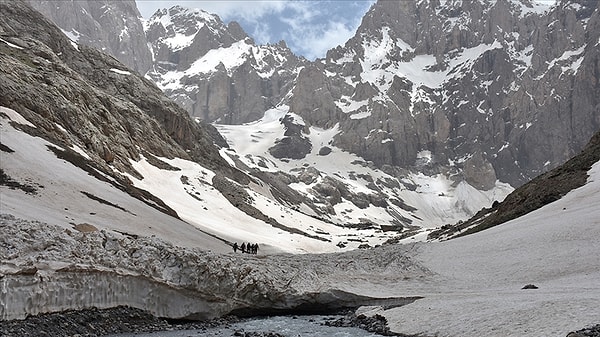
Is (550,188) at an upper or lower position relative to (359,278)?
upper

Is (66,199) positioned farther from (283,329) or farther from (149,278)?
(283,329)

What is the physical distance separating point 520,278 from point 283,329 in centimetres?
1418

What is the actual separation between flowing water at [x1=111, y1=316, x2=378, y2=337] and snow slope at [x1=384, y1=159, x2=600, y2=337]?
8.20 ft

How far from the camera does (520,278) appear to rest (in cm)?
2931

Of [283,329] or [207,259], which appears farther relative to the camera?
[207,259]

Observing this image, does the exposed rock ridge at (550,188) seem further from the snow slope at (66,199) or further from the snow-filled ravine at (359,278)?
the snow slope at (66,199)

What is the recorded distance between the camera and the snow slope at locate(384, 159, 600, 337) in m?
17.9

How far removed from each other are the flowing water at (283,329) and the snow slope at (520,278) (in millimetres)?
2499

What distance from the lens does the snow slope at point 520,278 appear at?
17.9m

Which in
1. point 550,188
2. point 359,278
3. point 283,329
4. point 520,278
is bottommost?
point 283,329

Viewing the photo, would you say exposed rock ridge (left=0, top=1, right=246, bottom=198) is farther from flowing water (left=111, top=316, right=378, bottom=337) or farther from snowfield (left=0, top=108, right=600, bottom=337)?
flowing water (left=111, top=316, right=378, bottom=337)

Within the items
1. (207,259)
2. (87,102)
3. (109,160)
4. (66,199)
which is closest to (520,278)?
(207,259)

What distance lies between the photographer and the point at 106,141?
97.6 meters

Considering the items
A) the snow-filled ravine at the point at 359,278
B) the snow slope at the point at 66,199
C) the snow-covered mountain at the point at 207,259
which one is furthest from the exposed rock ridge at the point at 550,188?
the snow slope at the point at 66,199
